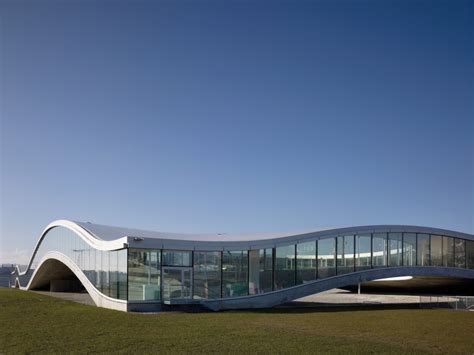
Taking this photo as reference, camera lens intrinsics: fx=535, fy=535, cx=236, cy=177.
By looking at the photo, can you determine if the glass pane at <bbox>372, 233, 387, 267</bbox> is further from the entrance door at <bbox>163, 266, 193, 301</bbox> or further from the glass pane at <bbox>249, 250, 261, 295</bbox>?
the entrance door at <bbox>163, 266, 193, 301</bbox>

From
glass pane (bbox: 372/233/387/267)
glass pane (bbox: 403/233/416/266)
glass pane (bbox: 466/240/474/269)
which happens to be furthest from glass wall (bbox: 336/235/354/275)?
glass pane (bbox: 466/240/474/269)

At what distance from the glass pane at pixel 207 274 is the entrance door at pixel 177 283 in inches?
15.3

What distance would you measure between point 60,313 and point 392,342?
1467cm

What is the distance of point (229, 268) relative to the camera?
28.5m

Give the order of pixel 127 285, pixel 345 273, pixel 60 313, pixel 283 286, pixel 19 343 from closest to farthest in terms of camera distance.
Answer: pixel 19 343
pixel 60 313
pixel 127 285
pixel 283 286
pixel 345 273

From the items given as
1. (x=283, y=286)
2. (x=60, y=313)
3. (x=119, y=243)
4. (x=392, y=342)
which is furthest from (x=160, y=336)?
(x=283, y=286)

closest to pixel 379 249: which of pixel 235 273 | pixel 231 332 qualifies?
pixel 235 273

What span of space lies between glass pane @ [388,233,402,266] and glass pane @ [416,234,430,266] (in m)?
2.09

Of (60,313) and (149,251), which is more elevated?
(149,251)

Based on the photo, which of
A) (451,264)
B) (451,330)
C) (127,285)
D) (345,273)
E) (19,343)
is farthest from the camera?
(451,264)

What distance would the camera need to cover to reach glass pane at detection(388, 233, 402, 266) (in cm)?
3759

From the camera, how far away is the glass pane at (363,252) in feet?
117

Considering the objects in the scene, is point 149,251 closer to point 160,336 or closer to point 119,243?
point 119,243

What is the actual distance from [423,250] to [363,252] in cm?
669
